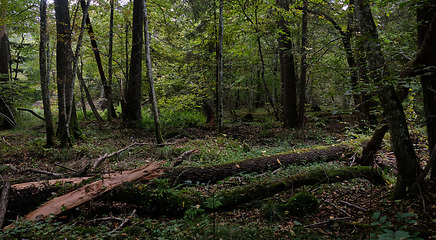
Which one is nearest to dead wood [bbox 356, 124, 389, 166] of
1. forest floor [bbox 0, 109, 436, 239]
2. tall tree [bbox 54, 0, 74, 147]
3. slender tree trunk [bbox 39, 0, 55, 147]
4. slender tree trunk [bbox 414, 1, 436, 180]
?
forest floor [bbox 0, 109, 436, 239]

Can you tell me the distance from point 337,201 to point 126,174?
441 centimetres

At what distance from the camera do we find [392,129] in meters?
3.34

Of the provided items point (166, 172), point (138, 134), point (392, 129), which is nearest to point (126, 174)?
point (166, 172)

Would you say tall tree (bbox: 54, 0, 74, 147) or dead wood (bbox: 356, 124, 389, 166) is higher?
tall tree (bbox: 54, 0, 74, 147)

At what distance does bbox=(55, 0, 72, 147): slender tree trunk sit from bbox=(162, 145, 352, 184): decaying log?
5464 mm

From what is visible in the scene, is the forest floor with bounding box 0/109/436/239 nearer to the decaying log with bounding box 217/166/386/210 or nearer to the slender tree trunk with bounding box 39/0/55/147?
the decaying log with bounding box 217/166/386/210

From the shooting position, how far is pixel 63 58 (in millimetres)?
8266

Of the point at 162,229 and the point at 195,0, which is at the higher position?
the point at 195,0

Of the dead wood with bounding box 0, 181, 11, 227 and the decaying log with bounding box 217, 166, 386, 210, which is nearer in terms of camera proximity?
the dead wood with bounding box 0, 181, 11, 227

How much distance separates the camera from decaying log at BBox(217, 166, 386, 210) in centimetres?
428

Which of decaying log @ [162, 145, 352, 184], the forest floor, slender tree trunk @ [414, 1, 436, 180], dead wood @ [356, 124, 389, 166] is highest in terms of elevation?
slender tree trunk @ [414, 1, 436, 180]

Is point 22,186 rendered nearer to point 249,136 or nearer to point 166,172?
point 166,172

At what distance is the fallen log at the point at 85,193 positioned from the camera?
3.95 metres

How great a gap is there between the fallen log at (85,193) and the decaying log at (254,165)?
1.95 ft
